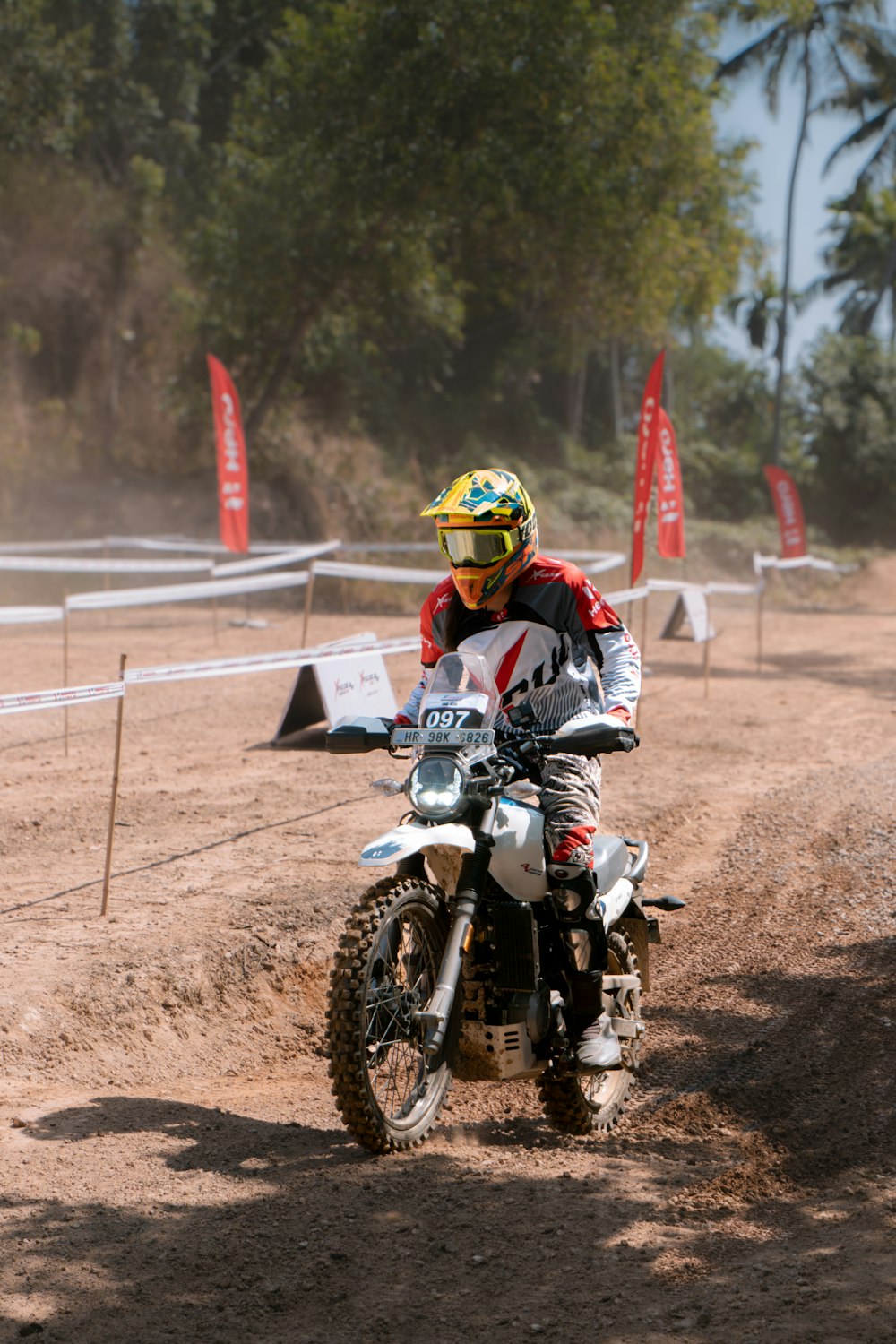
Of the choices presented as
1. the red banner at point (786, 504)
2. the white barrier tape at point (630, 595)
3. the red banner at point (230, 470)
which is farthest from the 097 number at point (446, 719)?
the red banner at point (786, 504)

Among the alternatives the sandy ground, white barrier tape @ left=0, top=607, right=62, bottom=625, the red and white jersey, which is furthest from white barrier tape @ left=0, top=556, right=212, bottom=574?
the red and white jersey

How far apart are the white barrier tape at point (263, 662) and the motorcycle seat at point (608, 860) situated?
10.0 feet

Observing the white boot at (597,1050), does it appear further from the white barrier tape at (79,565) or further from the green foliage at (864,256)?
the green foliage at (864,256)

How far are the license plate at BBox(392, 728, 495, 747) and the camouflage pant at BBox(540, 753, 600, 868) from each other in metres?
0.40

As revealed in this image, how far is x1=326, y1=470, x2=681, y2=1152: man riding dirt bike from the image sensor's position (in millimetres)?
3723

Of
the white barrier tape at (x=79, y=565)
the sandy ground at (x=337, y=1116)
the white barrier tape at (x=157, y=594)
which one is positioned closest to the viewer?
the sandy ground at (x=337, y=1116)

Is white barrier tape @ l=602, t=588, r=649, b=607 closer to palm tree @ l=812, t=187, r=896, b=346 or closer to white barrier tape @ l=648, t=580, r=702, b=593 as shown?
white barrier tape @ l=648, t=580, r=702, b=593

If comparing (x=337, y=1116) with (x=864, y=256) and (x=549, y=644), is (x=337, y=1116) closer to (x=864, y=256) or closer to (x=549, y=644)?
(x=549, y=644)

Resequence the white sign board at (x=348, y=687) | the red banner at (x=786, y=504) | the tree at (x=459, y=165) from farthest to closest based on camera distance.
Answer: the red banner at (x=786, y=504) → the tree at (x=459, y=165) → the white sign board at (x=348, y=687)

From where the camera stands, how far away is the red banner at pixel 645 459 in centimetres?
1239

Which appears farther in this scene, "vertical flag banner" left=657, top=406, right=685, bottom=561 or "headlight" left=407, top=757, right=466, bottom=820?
"vertical flag banner" left=657, top=406, right=685, bottom=561

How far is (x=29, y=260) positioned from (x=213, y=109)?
10.2 metres

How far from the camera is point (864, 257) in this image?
49.6 m

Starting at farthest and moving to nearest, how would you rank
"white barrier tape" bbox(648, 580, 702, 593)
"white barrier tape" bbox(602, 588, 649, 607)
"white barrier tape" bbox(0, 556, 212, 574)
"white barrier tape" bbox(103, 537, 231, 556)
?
"white barrier tape" bbox(103, 537, 231, 556) < "white barrier tape" bbox(648, 580, 702, 593) < "white barrier tape" bbox(0, 556, 212, 574) < "white barrier tape" bbox(602, 588, 649, 607)
